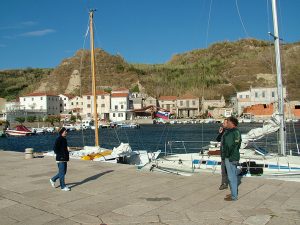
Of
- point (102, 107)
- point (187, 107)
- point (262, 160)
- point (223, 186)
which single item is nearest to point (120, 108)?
point (102, 107)

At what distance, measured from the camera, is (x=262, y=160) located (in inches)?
631

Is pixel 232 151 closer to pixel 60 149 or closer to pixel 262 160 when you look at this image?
pixel 60 149

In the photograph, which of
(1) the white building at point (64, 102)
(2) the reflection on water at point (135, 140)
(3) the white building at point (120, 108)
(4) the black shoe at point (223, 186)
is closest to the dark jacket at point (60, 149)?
(4) the black shoe at point (223, 186)

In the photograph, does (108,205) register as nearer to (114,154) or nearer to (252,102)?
(114,154)

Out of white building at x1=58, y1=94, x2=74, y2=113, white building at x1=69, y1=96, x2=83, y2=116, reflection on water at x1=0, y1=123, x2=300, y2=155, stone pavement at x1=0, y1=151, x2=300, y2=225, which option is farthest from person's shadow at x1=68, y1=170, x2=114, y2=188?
white building at x1=58, y1=94, x2=74, y2=113

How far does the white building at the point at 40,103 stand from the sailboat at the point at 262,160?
112652 mm

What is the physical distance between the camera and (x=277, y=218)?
7211 millimetres

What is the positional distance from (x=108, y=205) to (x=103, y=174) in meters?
4.48

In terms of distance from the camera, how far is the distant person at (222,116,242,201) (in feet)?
28.7

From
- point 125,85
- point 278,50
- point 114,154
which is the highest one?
point 125,85

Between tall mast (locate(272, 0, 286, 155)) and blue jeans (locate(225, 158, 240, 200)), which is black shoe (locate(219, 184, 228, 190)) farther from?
tall mast (locate(272, 0, 286, 155))

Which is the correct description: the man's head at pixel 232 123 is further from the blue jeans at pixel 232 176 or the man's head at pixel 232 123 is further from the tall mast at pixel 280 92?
the tall mast at pixel 280 92

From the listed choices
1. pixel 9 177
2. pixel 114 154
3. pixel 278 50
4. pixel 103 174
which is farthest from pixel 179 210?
pixel 114 154

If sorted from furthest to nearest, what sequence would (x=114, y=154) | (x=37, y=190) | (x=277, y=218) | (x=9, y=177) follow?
(x=114, y=154) → (x=9, y=177) → (x=37, y=190) → (x=277, y=218)
